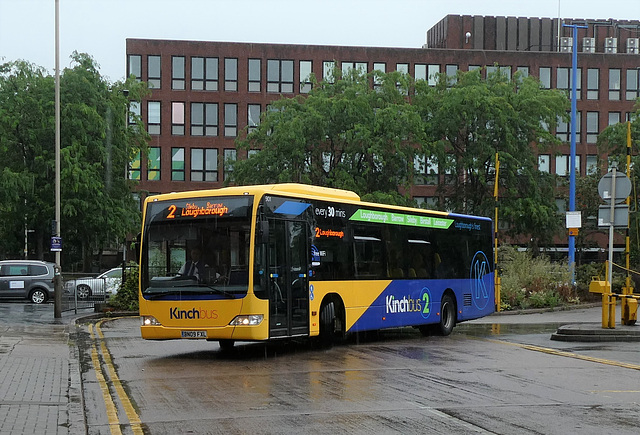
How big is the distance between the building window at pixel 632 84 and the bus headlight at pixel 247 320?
69023 millimetres

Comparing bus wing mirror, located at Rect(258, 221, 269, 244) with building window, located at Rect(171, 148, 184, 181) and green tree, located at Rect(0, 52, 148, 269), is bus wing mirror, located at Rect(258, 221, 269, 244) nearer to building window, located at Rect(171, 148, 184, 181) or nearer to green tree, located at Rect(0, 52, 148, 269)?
green tree, located at Rect(0, 52, 148, 269)

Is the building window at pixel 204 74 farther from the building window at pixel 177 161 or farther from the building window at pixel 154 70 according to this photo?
the building window at pixel 177 161

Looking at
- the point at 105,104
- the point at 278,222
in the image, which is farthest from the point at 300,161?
the point at 278,222

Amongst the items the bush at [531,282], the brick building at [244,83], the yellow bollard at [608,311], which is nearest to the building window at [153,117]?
the brick building at [244,83]

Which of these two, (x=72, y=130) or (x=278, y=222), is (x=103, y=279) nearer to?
(x=72, y=130)

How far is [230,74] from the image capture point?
242ft

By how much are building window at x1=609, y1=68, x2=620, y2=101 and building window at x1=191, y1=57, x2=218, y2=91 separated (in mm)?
32442

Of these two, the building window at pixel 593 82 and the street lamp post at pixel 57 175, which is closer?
the street lamp post at pixel 57 175

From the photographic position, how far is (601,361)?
50.1 feet

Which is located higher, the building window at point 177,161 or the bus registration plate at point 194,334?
the building window at point 177,161

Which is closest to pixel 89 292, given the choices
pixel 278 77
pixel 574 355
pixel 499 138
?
pixel 574 355

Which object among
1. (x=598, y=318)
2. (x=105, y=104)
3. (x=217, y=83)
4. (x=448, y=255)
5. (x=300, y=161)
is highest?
(x=217, y=83)

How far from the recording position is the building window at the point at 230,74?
73625 millimetres

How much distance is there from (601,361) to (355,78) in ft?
124
